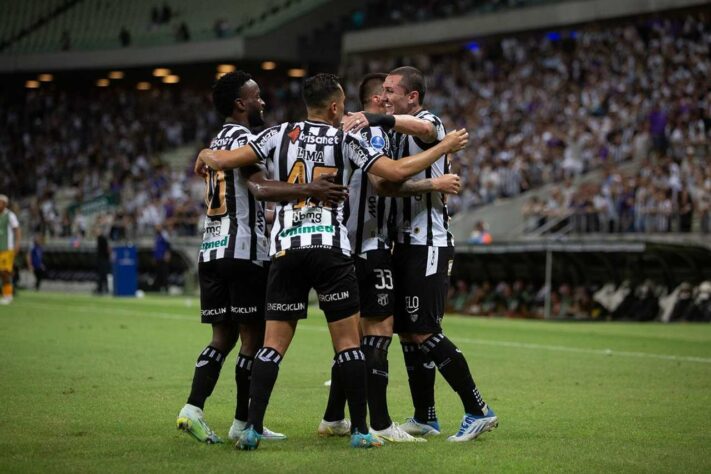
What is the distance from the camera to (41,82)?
57.1 metres

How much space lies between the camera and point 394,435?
26.0 ft

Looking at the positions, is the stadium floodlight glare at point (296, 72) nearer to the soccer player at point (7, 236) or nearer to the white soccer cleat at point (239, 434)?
the soccer player at point (7, 236)

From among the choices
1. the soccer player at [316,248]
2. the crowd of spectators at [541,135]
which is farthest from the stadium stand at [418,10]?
the soccer player at [316,248]

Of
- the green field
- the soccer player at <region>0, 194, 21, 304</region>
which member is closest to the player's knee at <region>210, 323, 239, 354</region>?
the green field

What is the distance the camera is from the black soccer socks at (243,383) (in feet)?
26.3

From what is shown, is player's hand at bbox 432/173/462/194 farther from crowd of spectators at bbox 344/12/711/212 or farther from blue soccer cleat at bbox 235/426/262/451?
crowd of spectators at bbox 344/12/711/212

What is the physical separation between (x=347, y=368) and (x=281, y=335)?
49 centimetres

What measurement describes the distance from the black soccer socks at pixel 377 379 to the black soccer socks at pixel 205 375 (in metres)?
1.06

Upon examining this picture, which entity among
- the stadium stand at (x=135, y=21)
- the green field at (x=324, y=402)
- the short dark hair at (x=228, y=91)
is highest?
the stadium stand at (x=135, y=21)

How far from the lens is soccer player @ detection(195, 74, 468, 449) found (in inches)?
294

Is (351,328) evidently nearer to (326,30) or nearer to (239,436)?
(239,436)

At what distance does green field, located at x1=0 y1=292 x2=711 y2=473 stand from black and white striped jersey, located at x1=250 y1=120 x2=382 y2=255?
55.4 inches

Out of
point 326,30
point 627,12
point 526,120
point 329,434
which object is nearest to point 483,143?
point 526,120

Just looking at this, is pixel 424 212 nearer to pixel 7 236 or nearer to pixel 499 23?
pixel 7 236
